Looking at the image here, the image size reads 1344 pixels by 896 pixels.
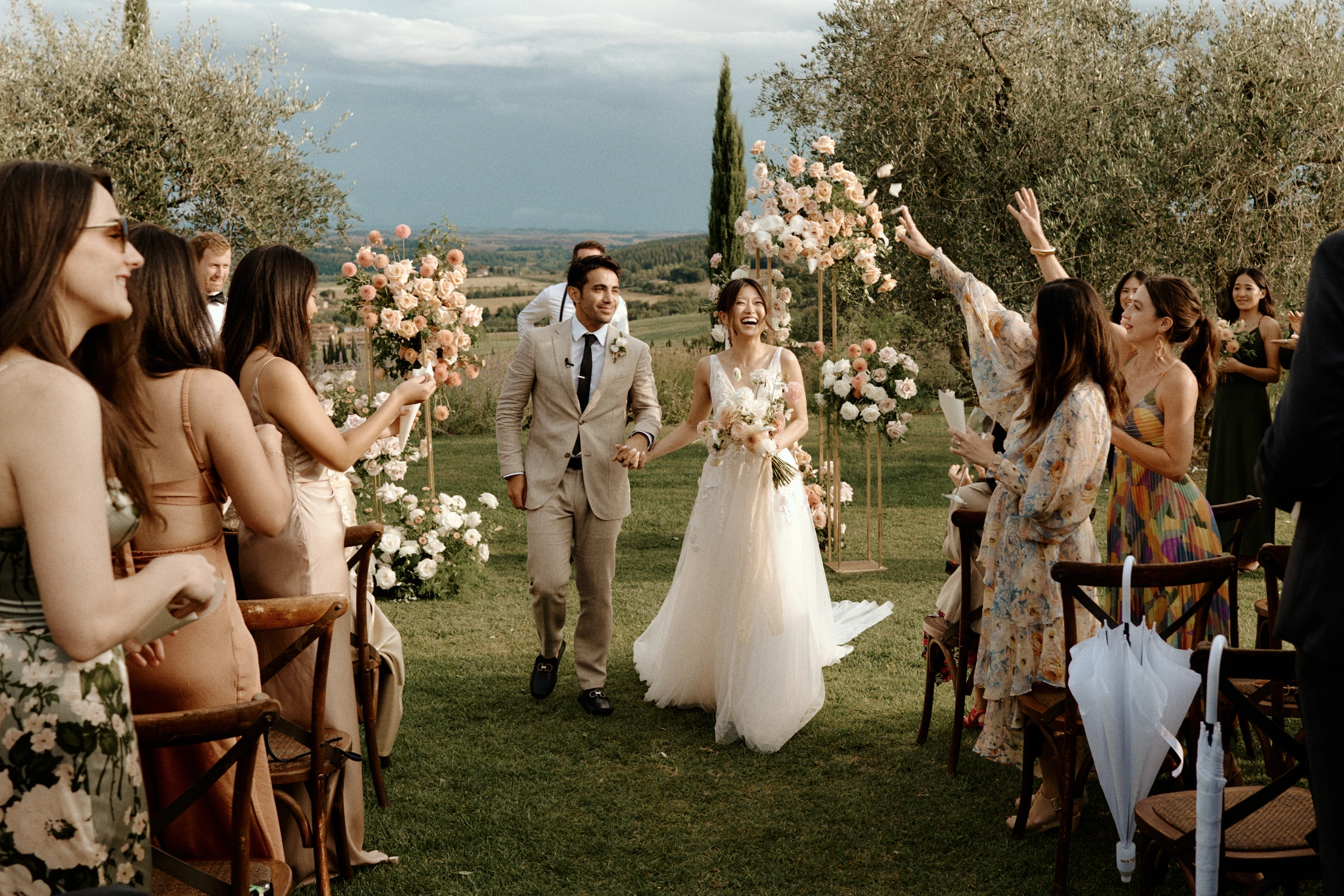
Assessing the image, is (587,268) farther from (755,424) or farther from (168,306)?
(168,306)

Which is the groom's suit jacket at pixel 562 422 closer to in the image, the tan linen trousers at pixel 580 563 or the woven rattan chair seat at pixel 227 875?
the tan linen trousers at pixel 580 563

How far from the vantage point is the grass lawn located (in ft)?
11.7

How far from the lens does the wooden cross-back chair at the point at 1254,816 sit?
2252mm

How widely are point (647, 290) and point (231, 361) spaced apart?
34560 millimetres

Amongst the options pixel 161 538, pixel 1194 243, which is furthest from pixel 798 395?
pixel 1194 243

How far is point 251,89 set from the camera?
12062 millimetres

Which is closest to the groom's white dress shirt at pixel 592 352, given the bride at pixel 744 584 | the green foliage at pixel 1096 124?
the bride at pixel 744 584

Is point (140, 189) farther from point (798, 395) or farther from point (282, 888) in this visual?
point (282, 888)

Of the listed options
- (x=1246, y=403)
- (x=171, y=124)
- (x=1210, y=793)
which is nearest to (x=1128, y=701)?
(x=1210, y=793)

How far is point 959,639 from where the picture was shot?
14.2 feet

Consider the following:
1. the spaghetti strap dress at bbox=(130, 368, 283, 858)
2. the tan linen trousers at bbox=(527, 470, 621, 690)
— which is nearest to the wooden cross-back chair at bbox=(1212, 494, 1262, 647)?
the tan linen trousers at bbox=(527, 470, 621, 690)

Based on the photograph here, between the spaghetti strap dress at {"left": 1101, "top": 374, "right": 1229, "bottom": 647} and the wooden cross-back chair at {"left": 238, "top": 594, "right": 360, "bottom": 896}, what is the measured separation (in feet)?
10.3

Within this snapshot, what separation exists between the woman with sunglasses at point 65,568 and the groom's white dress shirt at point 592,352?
10.7ft

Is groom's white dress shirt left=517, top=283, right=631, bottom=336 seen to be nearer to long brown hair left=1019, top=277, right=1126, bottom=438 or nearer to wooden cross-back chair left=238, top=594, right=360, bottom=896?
long brown hair left=1019, top=277, right=1126, bottom=438
